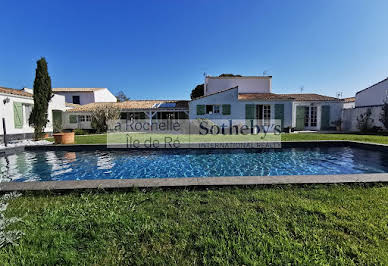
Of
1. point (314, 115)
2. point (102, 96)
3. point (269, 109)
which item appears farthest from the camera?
point (102, 96)

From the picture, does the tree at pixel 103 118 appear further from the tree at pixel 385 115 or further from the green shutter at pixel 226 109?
the tree at pixel 385 115

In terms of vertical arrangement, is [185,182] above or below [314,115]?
below

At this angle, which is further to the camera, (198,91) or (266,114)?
(198,91)

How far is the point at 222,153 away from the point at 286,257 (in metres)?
7.36

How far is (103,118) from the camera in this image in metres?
17.5

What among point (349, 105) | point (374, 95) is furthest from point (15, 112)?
point (349, 105)

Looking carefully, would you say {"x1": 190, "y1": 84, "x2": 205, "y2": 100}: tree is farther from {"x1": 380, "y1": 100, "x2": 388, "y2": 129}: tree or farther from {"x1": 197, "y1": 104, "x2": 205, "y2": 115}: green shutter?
{"x1": 380, "y1": 100, "x2": 388, "y2": 129}: tree

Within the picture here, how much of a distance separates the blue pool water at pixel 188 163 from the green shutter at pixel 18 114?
244 inches

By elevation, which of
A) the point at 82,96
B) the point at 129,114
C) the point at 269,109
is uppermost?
the point at 82,96

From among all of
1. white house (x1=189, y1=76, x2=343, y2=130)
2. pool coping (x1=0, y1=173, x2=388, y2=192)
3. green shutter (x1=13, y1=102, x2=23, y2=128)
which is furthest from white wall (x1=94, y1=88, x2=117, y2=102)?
pool coping (x1=0, y1=173, x2=388, y2=192)

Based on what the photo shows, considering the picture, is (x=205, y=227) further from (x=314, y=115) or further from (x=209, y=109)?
(x=314, y=115)

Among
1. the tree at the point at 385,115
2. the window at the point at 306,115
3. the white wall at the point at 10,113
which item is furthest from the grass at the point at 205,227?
the window at the point at 306,115

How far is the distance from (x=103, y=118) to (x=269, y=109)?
53.6 ft

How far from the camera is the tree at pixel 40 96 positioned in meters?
11.4
